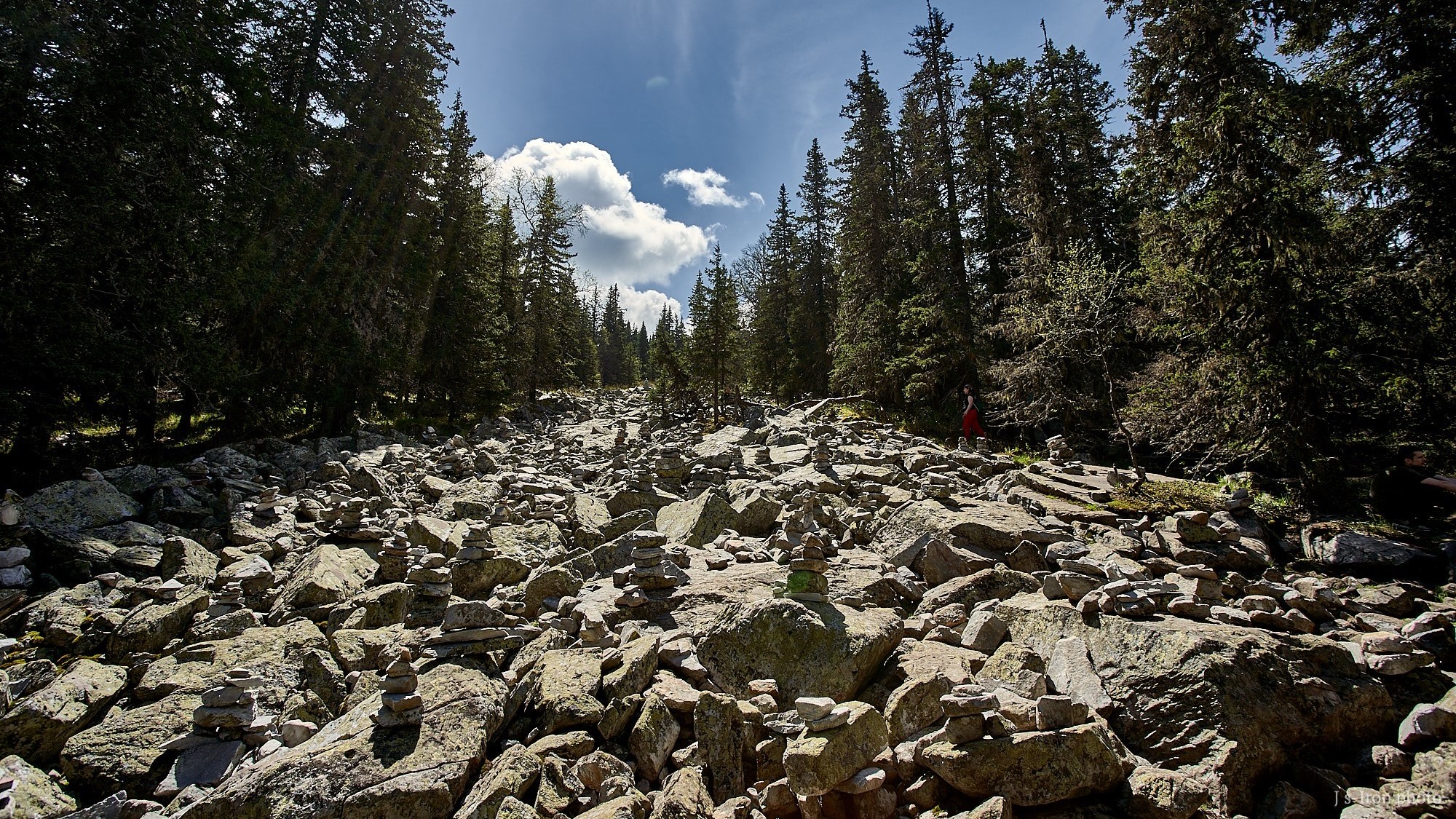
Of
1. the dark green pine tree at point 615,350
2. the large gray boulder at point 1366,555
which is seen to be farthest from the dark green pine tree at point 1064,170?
the dark green pine tree at point 615,350

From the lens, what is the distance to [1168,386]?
11.3 m

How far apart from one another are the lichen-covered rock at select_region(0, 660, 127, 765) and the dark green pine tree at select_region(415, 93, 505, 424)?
21890 mm

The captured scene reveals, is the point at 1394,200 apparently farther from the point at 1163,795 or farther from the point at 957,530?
the point at 1163,795

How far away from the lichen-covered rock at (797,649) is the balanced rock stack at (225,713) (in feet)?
11.8

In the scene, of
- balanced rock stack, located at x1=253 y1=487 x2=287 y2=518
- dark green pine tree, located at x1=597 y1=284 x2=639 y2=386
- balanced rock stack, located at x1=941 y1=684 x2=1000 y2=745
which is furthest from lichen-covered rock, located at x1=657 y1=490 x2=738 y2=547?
dark green pine tree, located at x1=597 y1=284 x2=639 y2=386

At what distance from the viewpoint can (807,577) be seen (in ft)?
19.4

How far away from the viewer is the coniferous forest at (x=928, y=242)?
9469 mm

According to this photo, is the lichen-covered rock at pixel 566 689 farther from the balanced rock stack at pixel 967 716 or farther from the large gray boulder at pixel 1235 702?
the large gray boulder at pixel 1235 702

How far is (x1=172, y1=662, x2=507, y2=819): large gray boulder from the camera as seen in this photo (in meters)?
3.39

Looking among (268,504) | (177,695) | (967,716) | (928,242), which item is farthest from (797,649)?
(928,242)

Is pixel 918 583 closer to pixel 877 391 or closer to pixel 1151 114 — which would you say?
pixel 1151 114

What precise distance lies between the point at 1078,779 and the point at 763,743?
1965 mm

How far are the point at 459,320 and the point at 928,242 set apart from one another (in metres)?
23.5

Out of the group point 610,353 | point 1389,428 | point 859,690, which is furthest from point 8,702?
point 610,353
